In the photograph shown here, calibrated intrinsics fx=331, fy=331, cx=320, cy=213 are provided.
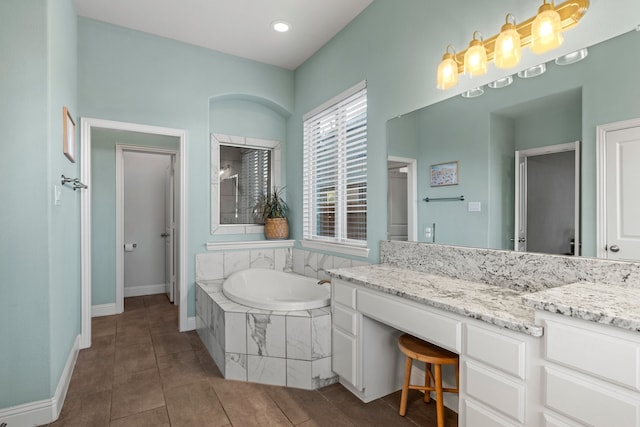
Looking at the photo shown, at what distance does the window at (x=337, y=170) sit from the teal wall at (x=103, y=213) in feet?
7.29

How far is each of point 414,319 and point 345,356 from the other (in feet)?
2.39

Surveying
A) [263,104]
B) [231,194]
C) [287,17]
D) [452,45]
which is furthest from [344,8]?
[231,194]

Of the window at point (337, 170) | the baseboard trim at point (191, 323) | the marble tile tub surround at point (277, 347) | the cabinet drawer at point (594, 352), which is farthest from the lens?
the baseboard trim at point (191, 323)

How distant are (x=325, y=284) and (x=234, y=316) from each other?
99cm

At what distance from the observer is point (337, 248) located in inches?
120

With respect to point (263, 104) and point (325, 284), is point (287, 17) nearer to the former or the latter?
point (263, 104)

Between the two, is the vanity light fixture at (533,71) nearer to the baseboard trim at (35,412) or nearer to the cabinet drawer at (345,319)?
the cabinet drawer at (345,319)

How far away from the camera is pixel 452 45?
1.96 meters

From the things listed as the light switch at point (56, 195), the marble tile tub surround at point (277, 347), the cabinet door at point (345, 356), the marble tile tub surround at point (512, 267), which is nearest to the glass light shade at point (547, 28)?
the marble tile tub surround at point (512, 267)

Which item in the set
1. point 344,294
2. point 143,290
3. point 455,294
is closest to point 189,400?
point 344,294

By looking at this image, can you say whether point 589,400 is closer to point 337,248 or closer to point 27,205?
point 337,248

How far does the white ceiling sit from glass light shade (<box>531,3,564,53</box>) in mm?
1554

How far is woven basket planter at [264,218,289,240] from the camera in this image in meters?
3.78

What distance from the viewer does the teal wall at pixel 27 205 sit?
175cm
